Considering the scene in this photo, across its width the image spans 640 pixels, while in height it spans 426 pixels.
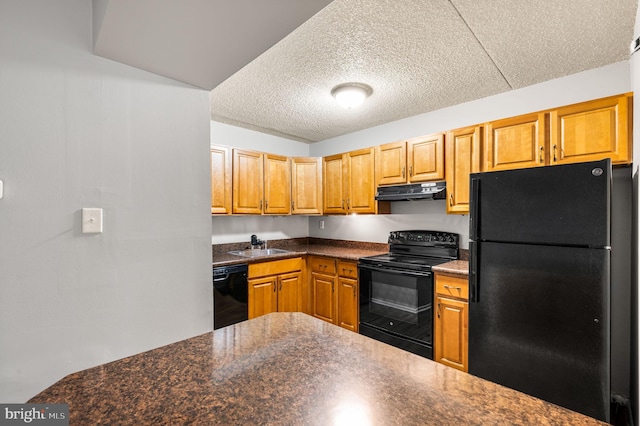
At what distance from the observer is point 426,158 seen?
2826mm

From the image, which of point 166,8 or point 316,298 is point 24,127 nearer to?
point 166,8

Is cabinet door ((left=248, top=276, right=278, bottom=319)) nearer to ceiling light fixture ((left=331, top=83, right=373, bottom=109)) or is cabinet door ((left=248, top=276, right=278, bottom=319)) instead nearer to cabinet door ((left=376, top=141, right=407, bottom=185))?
cabinet door ((left=376, top=141, right=407, bottom=185))

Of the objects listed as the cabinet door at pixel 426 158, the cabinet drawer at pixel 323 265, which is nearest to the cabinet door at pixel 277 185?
the cabinet drawer at pixel 323 265

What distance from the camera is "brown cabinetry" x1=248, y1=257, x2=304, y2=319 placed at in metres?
3.01

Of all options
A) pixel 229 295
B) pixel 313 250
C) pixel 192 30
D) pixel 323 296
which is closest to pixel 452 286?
pixel 323 296

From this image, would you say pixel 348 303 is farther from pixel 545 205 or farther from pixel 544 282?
pixel 545 205

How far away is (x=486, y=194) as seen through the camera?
6.67 ft

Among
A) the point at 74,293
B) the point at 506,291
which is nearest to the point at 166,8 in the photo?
the point at 74,293

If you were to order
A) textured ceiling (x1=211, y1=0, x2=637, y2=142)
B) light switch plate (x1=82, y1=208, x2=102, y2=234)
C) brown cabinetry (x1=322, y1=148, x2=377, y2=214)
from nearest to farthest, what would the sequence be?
light switch plate (x1=82, y1=208, x2=102, y2=234)
textured ceiling (x1=211, y1=0, x2=637, y2=142)
brown cabinetry (x1=322, y1=148, x2=377, y2=214)

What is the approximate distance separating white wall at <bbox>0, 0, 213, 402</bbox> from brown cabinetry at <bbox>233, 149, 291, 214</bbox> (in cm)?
160

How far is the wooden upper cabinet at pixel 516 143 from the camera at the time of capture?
2.19m

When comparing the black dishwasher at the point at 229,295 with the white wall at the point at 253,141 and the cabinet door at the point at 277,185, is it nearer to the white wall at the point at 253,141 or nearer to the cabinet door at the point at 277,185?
the cabinet door at the point at 277,185

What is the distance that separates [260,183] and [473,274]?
2.31m

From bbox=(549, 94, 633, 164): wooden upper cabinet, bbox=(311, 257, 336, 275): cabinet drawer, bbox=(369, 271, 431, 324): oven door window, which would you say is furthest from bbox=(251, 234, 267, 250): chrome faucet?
bbox=(549, 94, 633, 164): wooden upper cabinet
